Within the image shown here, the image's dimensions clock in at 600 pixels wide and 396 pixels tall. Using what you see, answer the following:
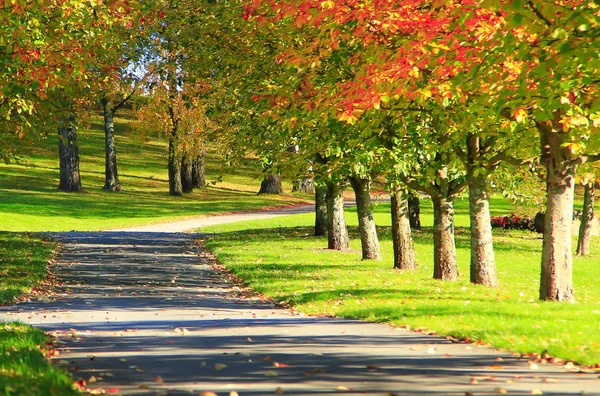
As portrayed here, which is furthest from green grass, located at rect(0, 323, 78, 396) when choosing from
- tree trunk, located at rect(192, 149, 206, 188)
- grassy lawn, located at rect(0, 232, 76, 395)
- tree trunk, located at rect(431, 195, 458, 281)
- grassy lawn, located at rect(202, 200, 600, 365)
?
tree trunk, located at rect(192, 149, 206, 188)

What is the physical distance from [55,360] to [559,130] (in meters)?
8.53

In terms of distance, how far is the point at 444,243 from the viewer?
19.2 m

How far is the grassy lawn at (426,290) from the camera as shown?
391 inches

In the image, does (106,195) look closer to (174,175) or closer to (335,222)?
(174,175)

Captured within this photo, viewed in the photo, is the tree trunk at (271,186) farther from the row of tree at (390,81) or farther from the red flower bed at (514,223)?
the row of tree at (390,81)

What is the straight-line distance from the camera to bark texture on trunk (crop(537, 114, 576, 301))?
44.9ft

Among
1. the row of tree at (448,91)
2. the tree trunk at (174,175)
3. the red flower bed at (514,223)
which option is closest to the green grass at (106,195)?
the tree trunk at (174,175)

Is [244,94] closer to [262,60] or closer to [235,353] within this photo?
[262,60]

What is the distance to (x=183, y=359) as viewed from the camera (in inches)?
321

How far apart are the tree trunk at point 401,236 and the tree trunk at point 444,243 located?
2375 mm

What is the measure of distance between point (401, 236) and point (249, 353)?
14.1 meters

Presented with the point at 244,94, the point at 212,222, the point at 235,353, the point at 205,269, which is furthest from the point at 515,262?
the point at 235,353

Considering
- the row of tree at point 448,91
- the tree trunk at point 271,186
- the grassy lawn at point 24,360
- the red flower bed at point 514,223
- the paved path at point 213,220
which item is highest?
the row of tree at point 448,91

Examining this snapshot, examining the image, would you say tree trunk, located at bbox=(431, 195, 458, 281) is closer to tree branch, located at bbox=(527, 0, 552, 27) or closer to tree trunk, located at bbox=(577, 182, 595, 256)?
tree branch, located at bbox=(527, 0, 552, 27)
